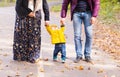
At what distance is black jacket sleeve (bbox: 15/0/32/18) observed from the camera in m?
9.59

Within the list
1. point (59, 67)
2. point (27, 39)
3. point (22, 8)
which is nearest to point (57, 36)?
point (27, 39)

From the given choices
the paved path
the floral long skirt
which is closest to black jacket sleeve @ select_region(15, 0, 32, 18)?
the floral long skirt

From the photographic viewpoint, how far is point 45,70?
9.03m

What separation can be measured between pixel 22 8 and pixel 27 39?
731mm

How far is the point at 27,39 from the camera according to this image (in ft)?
32.3

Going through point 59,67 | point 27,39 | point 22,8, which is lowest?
point 59,67

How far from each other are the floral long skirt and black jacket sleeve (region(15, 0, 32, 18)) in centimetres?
14

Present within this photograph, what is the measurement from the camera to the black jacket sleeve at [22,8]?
959 cm

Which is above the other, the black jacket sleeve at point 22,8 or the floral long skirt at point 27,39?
the black jacket sleeve at point 22,8

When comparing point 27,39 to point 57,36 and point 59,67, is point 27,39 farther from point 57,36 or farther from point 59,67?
point 59,67

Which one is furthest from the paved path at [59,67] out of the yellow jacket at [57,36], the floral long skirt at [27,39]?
the yellow jacket at [57,36]

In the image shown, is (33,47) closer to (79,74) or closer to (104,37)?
(79,74)

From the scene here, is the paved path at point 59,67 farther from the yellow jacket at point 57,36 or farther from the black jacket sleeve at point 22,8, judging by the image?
the black jacket sleeve at point 22,8

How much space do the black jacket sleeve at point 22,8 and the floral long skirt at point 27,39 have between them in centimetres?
14
